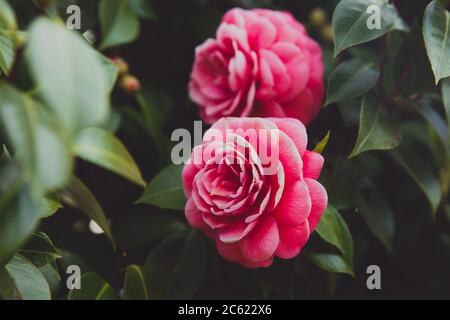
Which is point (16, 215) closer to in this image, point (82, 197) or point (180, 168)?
point (82, 197)

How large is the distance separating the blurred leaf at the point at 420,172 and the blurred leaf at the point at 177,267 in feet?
1.00

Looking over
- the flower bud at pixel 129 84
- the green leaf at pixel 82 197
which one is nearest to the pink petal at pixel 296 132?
the green leaf at pixel 82 197

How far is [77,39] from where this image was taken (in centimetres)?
45

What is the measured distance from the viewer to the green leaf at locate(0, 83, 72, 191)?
0.42 meters

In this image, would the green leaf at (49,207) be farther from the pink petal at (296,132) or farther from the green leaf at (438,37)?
the green leaf at (438,37)

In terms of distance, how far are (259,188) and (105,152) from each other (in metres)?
0.17

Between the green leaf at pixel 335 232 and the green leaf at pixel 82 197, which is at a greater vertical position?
the green leaf at pixel 82 197

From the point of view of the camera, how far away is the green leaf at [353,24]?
739 millimetres

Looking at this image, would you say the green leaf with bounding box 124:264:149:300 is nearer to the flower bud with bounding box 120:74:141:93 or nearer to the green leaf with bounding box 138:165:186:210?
the green leaf with bounding box 138:165:186:210

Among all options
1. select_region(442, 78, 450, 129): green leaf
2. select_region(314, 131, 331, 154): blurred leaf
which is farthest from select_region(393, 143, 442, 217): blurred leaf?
select_region(314, 131, 331, 154): blurred leaf

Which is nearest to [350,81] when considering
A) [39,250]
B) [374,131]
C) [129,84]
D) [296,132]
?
[374,131]

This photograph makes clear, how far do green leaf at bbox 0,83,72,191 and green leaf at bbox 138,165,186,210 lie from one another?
34 cm

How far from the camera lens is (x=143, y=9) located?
0.99 meters
